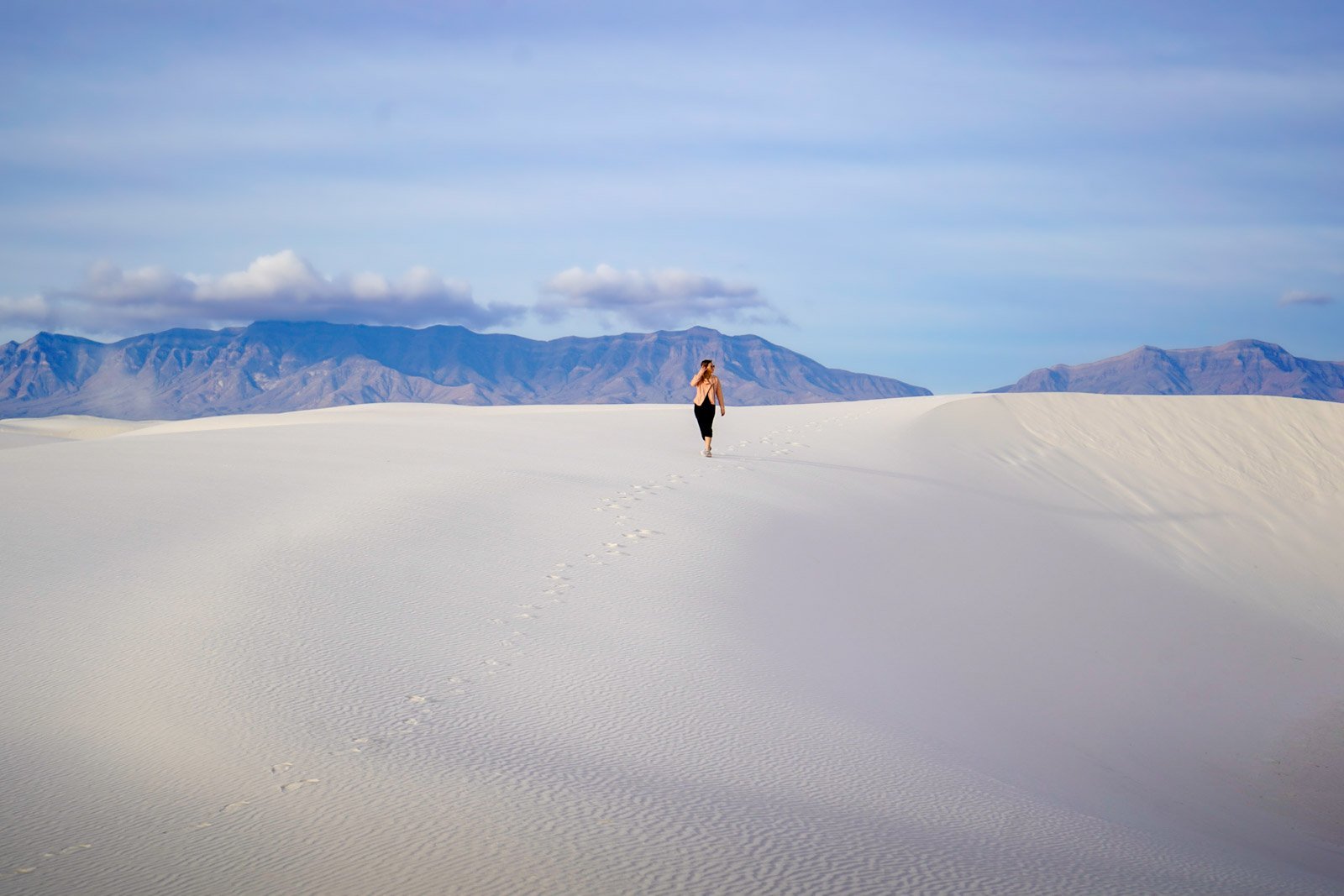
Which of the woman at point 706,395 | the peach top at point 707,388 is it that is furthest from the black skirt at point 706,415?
the peach top at point 707,388

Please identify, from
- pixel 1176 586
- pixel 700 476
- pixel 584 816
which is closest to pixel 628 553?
pixel 700 476

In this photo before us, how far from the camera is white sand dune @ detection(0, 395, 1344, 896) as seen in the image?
14.1ft

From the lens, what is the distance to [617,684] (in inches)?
271

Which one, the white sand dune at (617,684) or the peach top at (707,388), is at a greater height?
the peach top at (707,388)

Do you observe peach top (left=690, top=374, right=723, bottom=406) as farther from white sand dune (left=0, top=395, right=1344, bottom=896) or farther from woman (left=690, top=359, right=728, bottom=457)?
white sand dune (left=0, top=395, right=1344, bottom=896)

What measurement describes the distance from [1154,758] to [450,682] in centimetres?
619

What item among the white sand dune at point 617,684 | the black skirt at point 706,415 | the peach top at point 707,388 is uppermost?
the peach top at point 707,388

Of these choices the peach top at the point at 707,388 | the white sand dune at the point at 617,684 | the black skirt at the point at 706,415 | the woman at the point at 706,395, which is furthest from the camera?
the black skirt at the point at 706,415

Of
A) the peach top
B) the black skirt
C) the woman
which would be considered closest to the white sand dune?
the black skirt

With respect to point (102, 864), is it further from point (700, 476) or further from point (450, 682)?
point (700, 476)

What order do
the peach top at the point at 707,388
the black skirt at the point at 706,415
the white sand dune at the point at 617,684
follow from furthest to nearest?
the black skirt at the point at 706,415, the peach top at the point at 707,388, the white sand dune at the point at 617,684

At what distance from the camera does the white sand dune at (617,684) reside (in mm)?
4305

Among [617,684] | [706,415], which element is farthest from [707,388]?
[617,684]

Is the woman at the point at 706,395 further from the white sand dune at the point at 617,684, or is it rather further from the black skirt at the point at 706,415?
the white sand dune at the point at 617,684
